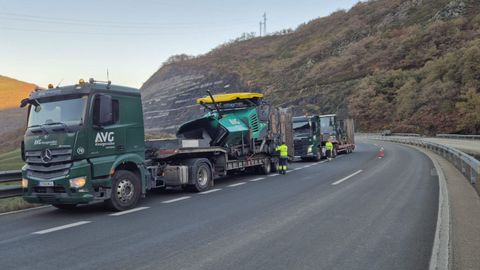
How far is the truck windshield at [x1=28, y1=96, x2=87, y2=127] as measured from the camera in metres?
8.16

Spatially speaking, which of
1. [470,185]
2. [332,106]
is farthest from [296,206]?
[332,106]

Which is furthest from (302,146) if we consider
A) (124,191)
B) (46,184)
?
(46,184)

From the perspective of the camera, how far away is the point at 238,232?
655 cm

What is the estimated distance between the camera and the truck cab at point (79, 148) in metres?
7.91

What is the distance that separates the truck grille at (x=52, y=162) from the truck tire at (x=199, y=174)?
12.7ft

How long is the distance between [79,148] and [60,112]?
3.20 ft

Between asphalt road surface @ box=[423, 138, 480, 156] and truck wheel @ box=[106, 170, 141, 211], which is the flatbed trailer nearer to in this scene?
truck wheel @ box=[106, 170, 141, 211]

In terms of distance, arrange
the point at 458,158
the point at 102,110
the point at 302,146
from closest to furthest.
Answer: the point at 102,110 → the point at 458,158 → the point at 302,146

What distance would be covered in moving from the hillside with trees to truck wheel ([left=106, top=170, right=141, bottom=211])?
43951mm

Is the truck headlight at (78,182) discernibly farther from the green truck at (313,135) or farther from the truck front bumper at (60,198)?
the green truck at (313,135)

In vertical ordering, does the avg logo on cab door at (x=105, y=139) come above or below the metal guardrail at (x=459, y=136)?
above

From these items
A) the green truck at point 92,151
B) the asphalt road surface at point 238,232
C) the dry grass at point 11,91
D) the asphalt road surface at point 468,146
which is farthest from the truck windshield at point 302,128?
the dry grass at point 11,91

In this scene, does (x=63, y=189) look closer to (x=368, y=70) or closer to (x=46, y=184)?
(x=46, y=184)

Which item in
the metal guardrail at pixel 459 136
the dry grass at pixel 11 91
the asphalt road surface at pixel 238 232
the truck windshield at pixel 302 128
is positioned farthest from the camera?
the dry grass at pixel 11 91
